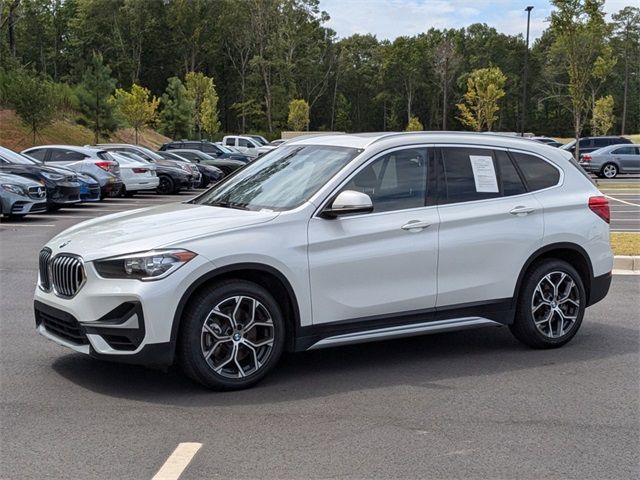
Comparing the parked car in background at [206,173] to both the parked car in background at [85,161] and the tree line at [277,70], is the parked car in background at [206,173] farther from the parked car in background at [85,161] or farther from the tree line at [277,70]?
the tree line at [277,70]

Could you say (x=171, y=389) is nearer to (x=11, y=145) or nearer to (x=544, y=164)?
(x=544, y=164)

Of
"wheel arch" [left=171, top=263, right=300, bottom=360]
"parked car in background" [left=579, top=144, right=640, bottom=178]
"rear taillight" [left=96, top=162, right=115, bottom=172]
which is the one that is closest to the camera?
"wheel arch" [left=171, top=263, right=300, bottom=360]

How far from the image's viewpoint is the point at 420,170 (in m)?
6.35

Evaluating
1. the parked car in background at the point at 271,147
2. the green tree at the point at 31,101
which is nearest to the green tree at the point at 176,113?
the green tree at the point at 31,101

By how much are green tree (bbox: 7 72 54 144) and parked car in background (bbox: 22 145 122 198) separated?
1480cm

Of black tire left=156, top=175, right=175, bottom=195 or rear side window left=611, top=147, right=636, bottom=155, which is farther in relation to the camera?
rear side window left=611, top=147, right=636, bottom=155

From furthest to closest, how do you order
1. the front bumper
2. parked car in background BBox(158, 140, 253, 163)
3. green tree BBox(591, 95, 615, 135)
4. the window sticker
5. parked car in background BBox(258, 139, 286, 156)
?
1. green tree BBox(591, 95, 615, 135)
2. parked car in background BBox(158, 140, 253, 163)
3. parked car in background BBox(258, 139, 286, 156)
4. the window sticker
5. the front bumper

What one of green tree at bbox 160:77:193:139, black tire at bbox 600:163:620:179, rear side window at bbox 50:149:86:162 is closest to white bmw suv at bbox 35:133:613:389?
rear side window at bbox 50:149:86:162

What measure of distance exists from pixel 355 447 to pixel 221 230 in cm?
180

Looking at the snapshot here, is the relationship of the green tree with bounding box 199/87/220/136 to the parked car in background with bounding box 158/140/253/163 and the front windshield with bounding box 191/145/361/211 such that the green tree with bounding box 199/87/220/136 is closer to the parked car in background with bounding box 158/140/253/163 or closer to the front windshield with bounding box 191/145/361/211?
the parked car in background with bounding box 158/140/253/163

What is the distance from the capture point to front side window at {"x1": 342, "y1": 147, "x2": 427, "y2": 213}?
607 centimetres

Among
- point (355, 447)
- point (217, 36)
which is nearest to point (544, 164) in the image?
point (355, 447)

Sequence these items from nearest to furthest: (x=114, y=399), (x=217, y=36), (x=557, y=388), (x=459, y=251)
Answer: (x=114, y=399) → (x=557, y=388) → (x=459, y=251) → (x=217, y=36)

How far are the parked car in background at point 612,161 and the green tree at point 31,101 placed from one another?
2425 centimetres
